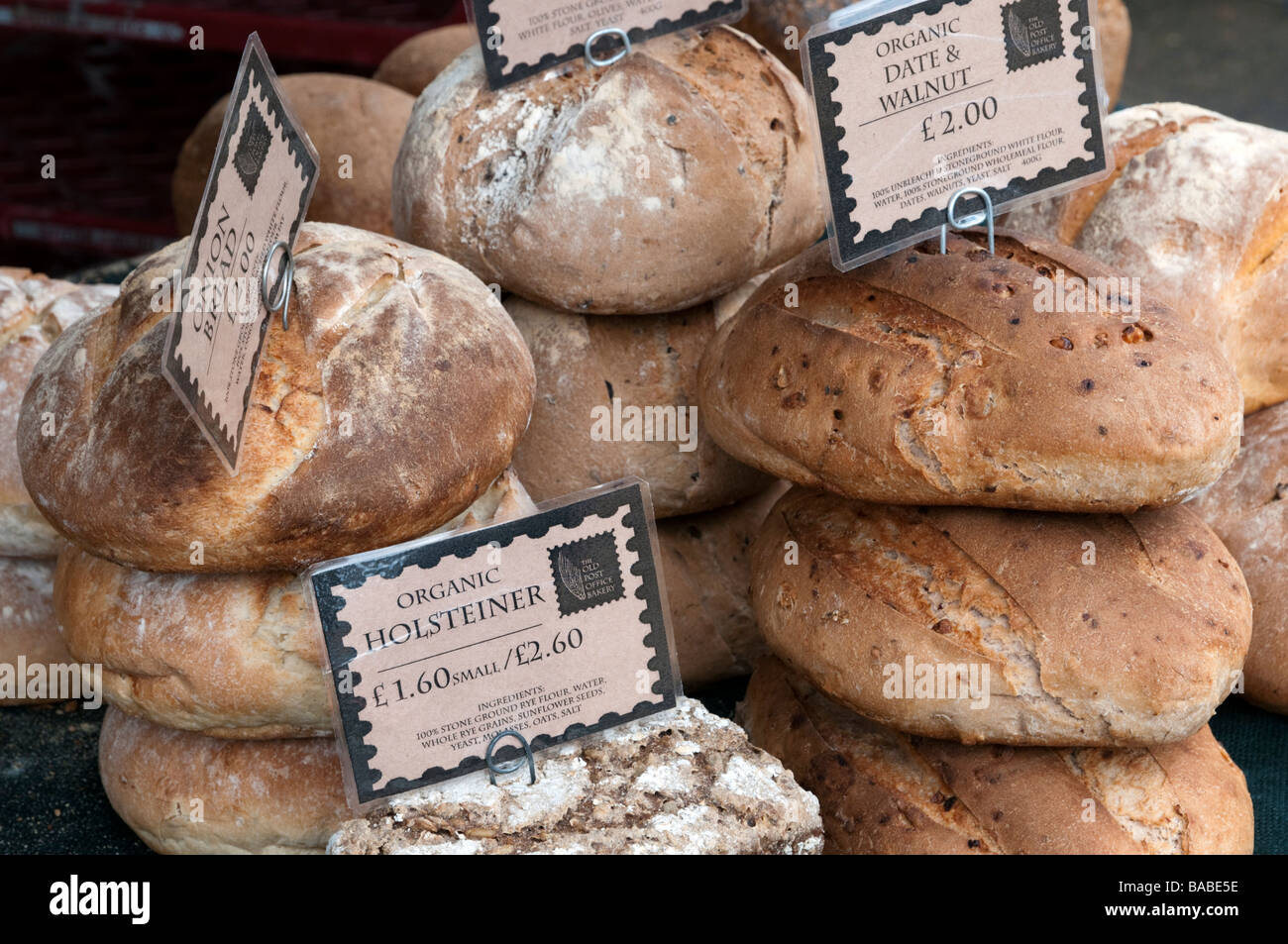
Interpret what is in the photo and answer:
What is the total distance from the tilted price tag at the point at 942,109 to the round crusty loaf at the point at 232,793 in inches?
40.8

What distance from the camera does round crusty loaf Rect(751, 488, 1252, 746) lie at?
5.28 ft

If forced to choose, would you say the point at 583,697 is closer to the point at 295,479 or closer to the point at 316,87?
the point at 295,479

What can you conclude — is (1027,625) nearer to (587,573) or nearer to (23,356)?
(587,573)

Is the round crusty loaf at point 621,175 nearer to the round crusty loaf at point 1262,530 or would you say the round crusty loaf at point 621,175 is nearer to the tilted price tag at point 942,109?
the tilted price tag at point 942,109

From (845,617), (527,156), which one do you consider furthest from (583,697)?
(527,156)

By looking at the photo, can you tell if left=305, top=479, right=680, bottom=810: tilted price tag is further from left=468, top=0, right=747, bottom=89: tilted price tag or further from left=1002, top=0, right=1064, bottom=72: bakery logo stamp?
left=468, top=0, right=747, bottom=89: tilted price tag

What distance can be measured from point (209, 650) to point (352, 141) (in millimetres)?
1907

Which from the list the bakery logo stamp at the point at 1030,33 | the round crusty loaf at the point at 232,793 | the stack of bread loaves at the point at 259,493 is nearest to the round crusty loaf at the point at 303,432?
the stack of bread loaves at the point at 259,493

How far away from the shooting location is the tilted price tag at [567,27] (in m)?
2.10

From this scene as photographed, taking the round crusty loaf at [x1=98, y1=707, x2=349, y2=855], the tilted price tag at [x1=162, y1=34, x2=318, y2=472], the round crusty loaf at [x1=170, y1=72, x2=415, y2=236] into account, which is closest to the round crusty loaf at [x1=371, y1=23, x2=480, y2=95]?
the round crusty loaf at [x1=170, y1=72, x2=415, y2=236]

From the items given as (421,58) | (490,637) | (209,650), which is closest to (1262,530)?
(490,637)

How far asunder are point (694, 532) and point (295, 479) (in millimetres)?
994

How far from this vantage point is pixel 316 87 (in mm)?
3354

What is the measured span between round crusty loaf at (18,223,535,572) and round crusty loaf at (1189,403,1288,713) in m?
1.34
